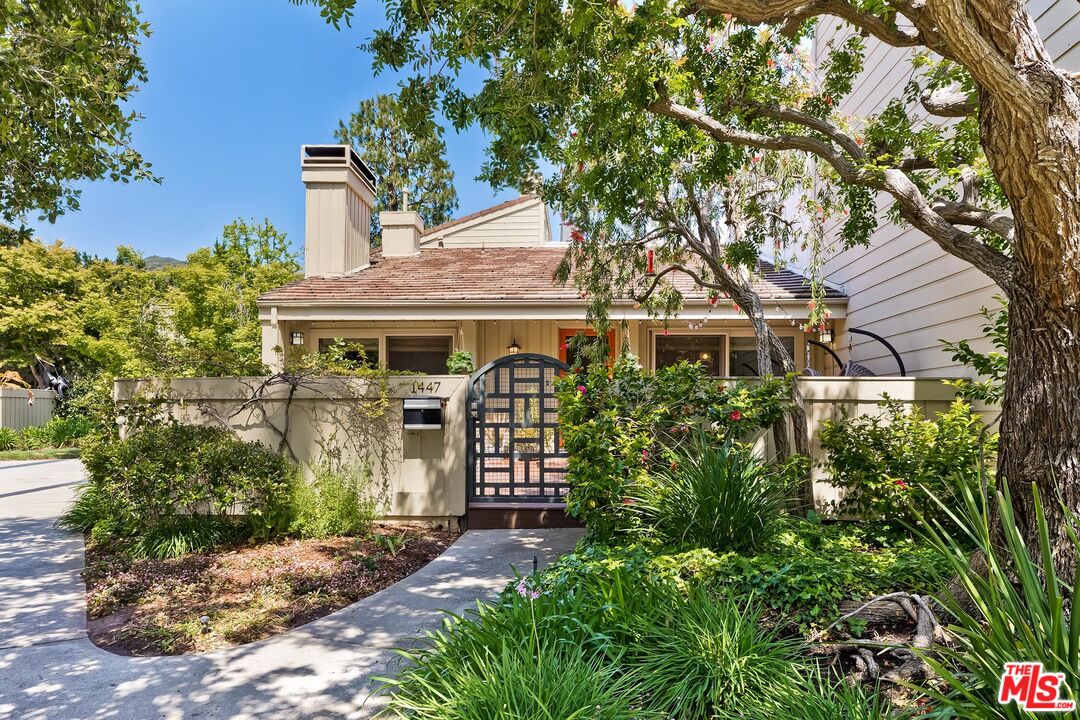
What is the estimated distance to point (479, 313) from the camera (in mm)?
10578

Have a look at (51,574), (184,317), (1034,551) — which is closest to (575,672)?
(1034,551)

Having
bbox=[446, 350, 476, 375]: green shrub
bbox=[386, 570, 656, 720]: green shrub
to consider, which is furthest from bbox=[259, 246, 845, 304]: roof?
bbox=[386, 570, 656, 720]: green shrub

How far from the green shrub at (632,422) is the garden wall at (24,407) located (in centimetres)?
1823

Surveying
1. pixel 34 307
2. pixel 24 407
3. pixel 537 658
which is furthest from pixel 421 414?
pixel 34 307

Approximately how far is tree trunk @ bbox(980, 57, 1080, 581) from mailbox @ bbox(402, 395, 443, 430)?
4757mm

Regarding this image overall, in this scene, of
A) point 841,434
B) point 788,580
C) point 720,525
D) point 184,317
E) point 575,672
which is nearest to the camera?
point 575,672

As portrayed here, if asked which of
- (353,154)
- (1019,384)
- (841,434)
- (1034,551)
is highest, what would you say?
(353,154)

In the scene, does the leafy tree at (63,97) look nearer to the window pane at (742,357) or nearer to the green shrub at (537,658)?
the green shrub at (537,658)

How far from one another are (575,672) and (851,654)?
4.40 feet

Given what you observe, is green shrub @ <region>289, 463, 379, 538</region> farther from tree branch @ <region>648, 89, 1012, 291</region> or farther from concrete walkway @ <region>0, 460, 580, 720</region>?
tree branch @ <region>648, 89, 1012, 291</region>

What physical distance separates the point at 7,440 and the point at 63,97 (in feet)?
45.4

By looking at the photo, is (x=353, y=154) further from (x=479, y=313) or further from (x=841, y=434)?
(x=841, y=434)

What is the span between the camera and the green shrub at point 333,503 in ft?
19.8

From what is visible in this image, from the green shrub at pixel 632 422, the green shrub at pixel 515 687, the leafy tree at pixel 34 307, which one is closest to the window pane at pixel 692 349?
the green shrub at pixel 632 422
